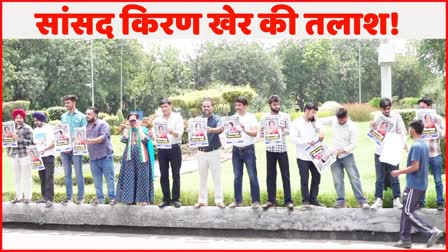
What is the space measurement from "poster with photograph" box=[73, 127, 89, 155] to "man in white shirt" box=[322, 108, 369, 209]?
3729 millimetres

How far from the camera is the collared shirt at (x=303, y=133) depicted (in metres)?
8.11

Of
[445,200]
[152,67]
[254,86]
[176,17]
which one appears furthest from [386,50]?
[152,67]

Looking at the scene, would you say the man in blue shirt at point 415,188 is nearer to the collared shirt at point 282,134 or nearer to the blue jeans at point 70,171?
the collared shirt at point 282,134

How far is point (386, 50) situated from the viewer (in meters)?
15.8

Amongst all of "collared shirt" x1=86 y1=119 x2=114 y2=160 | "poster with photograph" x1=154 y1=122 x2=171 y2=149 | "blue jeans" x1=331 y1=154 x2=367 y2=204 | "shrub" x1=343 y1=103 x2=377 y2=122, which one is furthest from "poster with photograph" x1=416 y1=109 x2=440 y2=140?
"shrub" x1=343 y1=103 x2=377 y2=122

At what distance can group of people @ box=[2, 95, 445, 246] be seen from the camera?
791cm

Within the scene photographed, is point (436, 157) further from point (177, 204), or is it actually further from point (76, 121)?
point (76, 121)

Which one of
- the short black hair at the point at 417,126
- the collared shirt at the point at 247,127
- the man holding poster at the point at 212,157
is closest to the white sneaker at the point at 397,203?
the short black hair at the point at 417,126

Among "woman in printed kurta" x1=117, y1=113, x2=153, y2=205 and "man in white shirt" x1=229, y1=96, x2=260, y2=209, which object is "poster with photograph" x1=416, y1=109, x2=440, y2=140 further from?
"woman in printed kurta" x1=117, y1=113, x2=153, y2=205

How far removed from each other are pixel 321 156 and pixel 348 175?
450mm

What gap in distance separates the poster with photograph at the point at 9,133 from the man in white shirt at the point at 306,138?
14.6ft

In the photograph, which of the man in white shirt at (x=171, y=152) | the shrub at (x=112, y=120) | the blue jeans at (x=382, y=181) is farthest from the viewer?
the shrub at (x=112, y=120)

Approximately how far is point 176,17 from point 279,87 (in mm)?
44615

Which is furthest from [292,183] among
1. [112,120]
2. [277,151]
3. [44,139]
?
[112,120]
